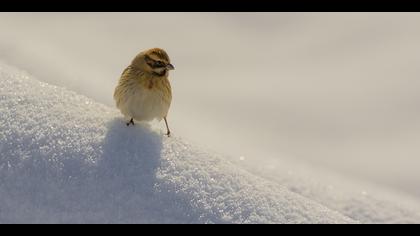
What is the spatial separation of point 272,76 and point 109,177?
275 inches

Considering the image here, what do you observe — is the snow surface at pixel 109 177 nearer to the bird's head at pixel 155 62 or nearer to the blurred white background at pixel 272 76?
the bird's head at pixel 155 62

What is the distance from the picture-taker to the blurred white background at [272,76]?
7977mm

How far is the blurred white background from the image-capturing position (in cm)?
798

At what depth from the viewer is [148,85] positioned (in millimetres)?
4758

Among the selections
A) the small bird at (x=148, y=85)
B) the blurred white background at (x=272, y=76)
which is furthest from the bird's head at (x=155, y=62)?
the blurred white background at (x=272, y=76)

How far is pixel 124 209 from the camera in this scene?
3.61 meters

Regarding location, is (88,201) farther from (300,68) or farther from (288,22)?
(288,22)

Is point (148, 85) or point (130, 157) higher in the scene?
point (148, 85)

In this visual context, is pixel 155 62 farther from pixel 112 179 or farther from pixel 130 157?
pixel 112 179

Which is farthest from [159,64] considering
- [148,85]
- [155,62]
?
[148,85]

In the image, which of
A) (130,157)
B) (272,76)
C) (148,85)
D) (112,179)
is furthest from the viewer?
(272,76)

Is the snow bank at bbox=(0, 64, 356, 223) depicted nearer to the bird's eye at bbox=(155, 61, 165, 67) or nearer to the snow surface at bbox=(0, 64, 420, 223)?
the snow surface at bbox=(0, 64, 420, 223)

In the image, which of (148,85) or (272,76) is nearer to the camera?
(148,85)

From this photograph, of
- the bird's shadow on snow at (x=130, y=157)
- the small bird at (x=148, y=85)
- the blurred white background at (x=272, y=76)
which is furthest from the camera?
the blurred white background at (x=272, y=76)
